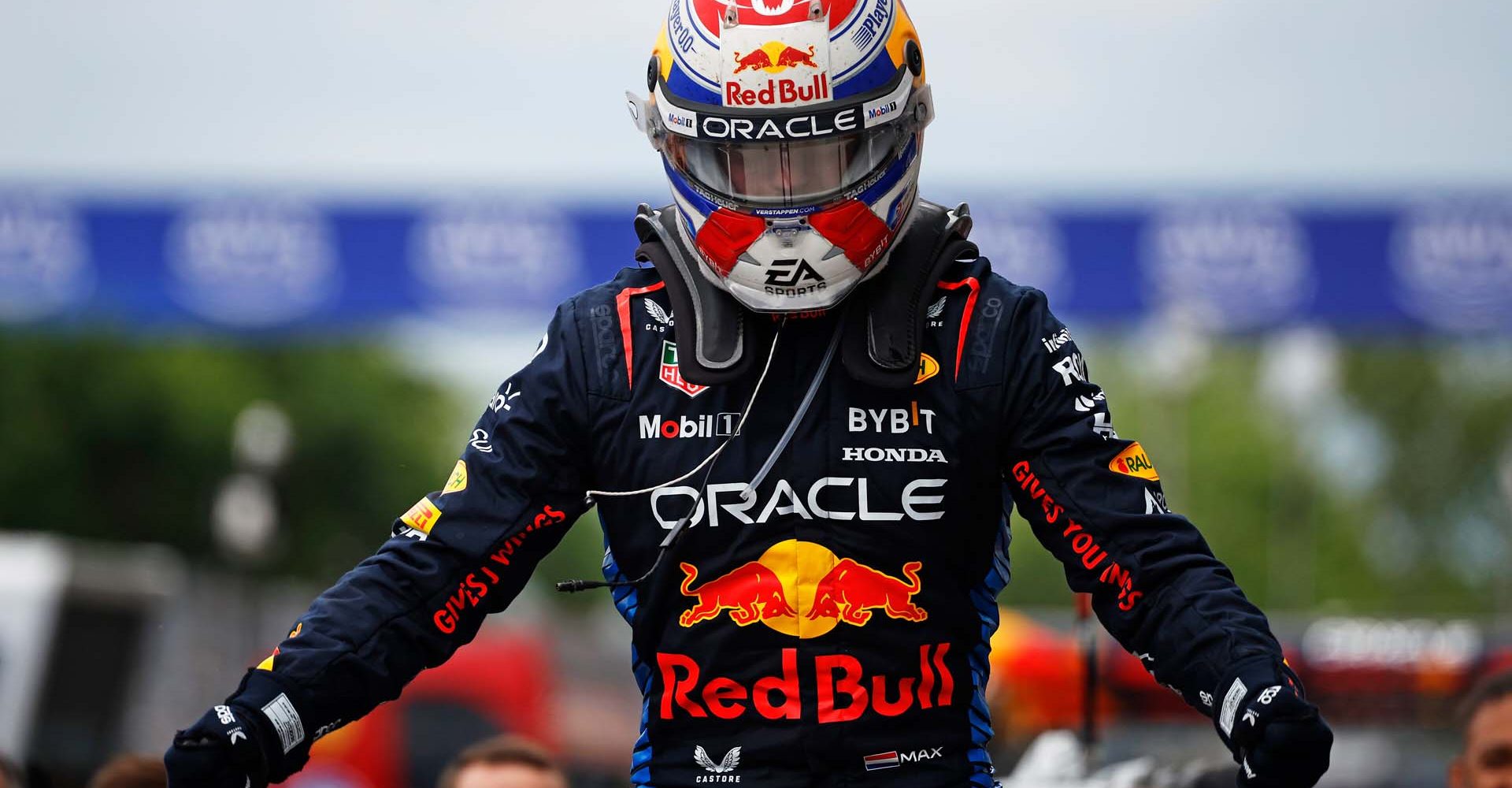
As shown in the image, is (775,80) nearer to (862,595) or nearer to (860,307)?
(860,307)

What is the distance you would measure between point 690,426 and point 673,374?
0.32 ft

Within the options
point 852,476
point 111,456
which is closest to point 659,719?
point 852,476

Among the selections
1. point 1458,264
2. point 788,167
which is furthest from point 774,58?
point 1458,264

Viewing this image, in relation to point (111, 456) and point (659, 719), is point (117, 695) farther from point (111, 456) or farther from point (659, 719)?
point (111, 456)

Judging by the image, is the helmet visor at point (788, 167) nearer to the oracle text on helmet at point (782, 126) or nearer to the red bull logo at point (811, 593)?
the oracle text on helmet at point (782, 126)

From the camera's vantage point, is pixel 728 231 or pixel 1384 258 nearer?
pixel 728 231

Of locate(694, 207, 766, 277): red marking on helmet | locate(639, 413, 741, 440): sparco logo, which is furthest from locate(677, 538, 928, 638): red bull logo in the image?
locate(694, 207, 766, 277): red marking on helmet

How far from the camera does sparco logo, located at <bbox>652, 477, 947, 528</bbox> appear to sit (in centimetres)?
319

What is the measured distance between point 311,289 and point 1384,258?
7602 mm

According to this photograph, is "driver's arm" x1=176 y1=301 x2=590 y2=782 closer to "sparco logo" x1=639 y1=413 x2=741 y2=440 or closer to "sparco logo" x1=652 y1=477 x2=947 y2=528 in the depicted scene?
"sparco logo" x1=639 y1=413 x2=741 y2=440

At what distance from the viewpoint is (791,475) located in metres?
3.20

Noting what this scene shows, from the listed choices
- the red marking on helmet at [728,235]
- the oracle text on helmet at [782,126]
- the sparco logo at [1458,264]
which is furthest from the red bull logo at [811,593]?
the sparco logo at [1458,264]

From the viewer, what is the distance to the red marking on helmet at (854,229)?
3275 mm

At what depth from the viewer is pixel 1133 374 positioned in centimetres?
5278
